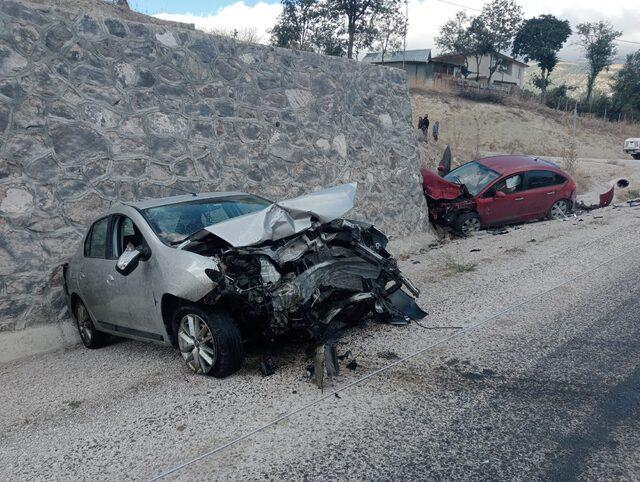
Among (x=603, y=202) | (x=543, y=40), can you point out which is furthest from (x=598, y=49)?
(x=603, y=202)

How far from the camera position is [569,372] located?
16.8 ft

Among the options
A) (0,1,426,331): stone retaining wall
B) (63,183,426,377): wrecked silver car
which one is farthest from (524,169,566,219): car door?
(63,183,426,377): wrecked silver car

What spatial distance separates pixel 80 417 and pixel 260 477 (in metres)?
2.06

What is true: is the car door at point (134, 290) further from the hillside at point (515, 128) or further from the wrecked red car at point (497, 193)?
the hillside at point (515, 128)

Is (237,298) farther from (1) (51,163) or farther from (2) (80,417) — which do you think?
(1) (51,163)

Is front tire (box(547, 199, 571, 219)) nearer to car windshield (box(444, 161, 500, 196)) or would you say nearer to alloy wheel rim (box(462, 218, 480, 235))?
car windshield (box(444, 161, 500, 196))

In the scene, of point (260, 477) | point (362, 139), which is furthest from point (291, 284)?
point (362, 139)

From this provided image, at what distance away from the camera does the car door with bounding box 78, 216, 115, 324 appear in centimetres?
643

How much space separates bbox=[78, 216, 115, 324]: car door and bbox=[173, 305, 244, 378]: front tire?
127cm

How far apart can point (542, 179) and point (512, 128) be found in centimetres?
3677

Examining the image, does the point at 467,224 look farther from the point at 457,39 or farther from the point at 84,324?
the point at 457,39

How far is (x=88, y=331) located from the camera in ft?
23.3

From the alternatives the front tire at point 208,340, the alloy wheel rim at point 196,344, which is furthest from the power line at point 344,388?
the alloy wheel rim at point 196,344

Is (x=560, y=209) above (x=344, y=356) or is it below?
below
